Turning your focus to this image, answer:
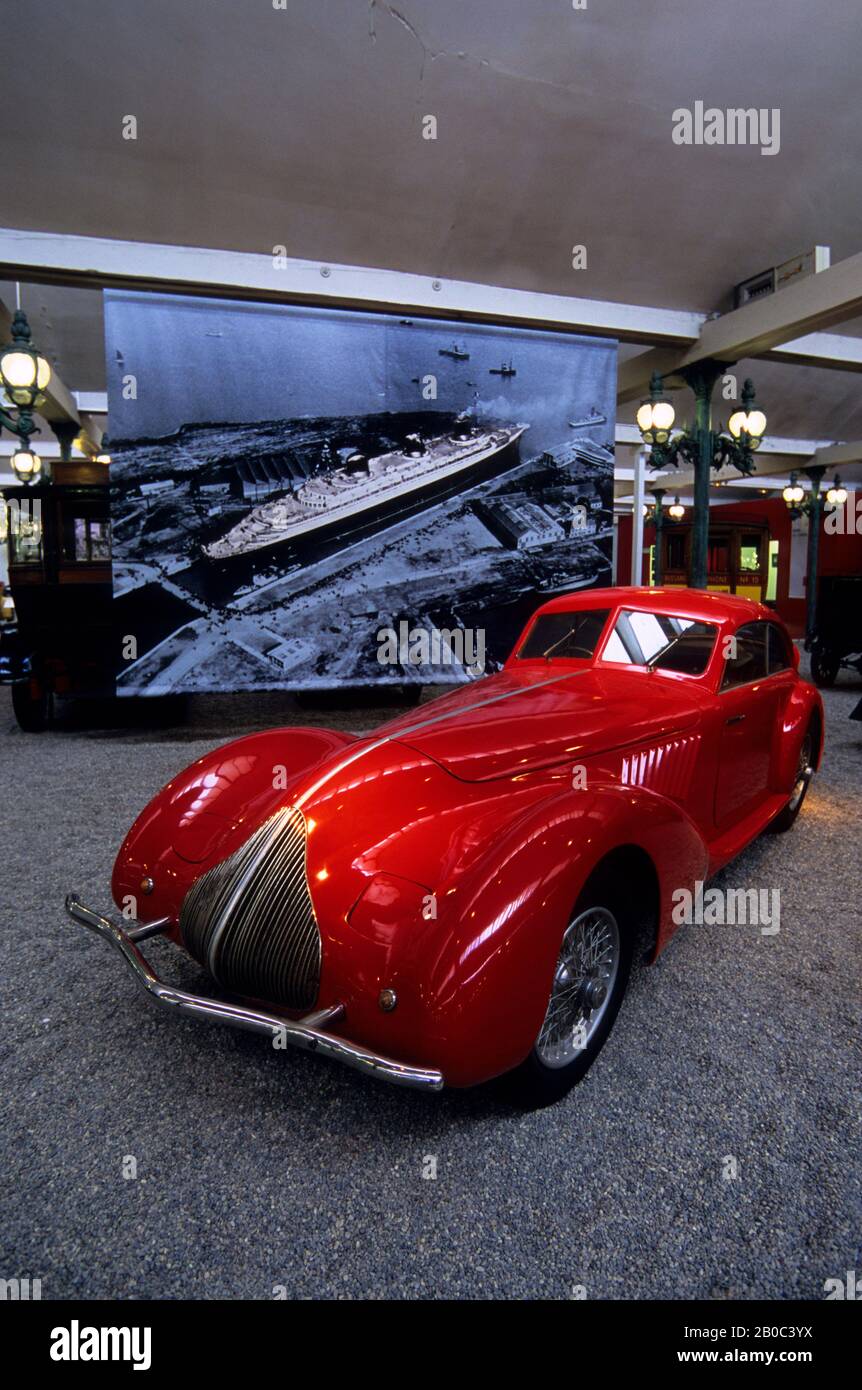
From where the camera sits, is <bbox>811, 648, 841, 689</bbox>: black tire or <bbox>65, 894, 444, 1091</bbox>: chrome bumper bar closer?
<bbox>65, 894, 444, 1091</bbox>: chrome bumper bar

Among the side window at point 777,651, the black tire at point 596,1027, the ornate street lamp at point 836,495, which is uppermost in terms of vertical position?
the ornate street lamp at point 836,495

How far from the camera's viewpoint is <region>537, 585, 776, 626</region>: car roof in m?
3.13

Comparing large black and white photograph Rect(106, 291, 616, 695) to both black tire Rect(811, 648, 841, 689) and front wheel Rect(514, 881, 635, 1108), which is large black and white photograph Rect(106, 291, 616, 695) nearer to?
black tire Rect(811, 648, 841, 689)

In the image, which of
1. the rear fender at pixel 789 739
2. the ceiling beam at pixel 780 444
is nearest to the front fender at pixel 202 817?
the rear fender at pixel 789 739

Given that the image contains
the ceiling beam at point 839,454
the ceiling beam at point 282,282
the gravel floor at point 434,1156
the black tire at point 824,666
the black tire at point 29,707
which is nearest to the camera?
the gravel floor at point 434,1156

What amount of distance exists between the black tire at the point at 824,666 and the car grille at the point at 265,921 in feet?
28.6

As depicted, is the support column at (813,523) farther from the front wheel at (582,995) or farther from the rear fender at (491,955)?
the rear fender at (491,955)

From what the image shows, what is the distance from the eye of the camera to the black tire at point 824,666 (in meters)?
8.77

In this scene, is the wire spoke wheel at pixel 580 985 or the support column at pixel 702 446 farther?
the support column at pixel 702 446

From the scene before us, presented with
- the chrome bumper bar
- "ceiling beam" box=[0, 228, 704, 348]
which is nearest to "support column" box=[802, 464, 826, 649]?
"ceiling beam" box=[0, 228, 704, 348]

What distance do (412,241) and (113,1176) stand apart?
7057 millimetres

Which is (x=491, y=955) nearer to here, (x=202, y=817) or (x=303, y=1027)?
(x=303, y=1027)

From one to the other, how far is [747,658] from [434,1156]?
249 cm

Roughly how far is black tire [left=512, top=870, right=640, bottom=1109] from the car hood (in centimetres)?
41
